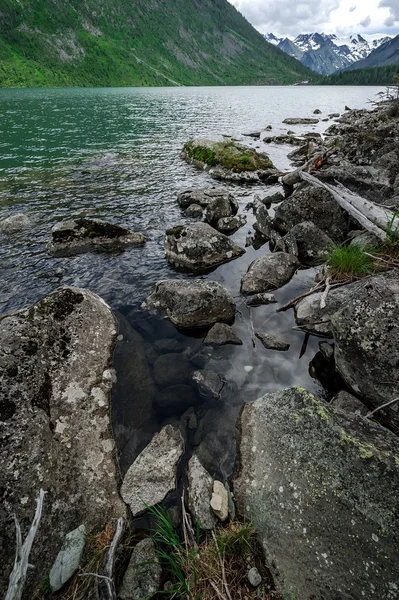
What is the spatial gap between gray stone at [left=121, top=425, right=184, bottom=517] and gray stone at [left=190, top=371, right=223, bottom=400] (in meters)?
1.22

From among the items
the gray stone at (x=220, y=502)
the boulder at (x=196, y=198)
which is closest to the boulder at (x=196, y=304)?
the gray stone at (x=220, y=502)

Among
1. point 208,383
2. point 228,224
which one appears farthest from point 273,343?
point 228,224

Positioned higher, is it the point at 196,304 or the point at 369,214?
the point at 369,214

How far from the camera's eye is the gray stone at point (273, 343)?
798cm

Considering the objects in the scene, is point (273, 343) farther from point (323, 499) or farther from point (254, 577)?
point (254, 577)

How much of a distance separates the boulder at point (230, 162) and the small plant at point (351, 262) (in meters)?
16.4

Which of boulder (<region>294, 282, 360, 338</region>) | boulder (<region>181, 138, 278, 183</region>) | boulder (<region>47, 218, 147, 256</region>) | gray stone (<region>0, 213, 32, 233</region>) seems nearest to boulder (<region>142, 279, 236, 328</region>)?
boulder (<region>294, 282, 360, 338</region>)

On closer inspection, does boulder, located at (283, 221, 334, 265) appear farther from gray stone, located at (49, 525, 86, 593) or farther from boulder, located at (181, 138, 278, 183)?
boulder, located at (181, 138, 278, 183)

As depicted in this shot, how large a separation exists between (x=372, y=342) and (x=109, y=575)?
19.0ft

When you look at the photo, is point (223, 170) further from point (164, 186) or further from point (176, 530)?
point (176, 530)

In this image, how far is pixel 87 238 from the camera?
1317cm

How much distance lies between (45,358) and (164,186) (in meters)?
17.8

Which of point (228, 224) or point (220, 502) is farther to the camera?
→ point (228, 224)

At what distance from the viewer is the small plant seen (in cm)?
851
